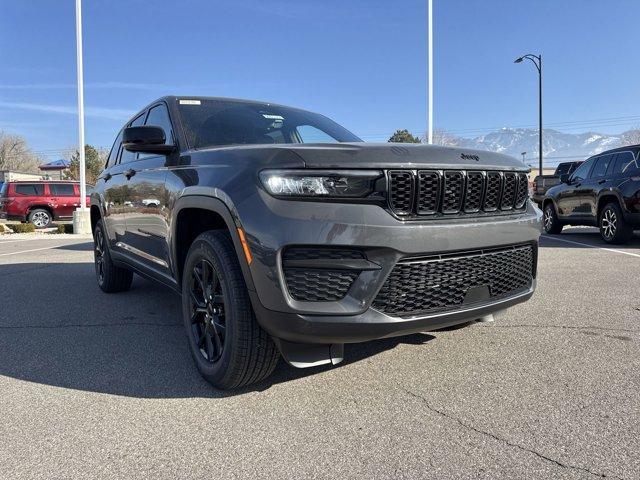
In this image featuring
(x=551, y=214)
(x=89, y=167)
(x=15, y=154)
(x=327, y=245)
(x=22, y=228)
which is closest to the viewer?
(x=327, y=245)

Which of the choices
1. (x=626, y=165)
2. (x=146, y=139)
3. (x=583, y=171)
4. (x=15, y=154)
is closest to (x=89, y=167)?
(x=15, y=154)

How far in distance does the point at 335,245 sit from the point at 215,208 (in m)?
0.75

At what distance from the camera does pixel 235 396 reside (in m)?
2.69

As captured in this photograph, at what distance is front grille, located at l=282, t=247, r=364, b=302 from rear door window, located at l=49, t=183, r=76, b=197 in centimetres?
1949

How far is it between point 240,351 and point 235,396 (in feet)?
1.12

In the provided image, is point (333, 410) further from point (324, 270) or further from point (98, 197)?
point (98, 197)

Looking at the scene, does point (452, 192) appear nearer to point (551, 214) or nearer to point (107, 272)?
point (107, 272)

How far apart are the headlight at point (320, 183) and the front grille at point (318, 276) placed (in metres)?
0.26

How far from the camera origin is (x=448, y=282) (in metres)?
2.50

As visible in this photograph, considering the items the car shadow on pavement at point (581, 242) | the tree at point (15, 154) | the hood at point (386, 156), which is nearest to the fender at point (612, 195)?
the car shadow on pavement at point (581, 242)

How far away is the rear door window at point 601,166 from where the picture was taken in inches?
368

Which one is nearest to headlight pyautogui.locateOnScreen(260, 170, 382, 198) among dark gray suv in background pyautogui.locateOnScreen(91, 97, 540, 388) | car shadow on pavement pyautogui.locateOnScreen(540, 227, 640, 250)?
dark gray suv in background pyautogui.locateOnScreen(91, 97, 540, 388)

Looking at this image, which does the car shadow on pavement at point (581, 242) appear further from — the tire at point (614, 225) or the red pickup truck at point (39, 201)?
the red pickup truck at point (39, 201)

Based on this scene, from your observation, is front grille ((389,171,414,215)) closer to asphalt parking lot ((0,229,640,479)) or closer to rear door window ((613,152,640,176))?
asphalt parking lot ((0,229,640,479))
